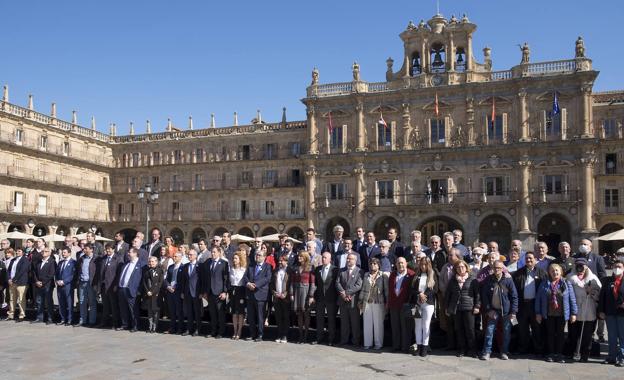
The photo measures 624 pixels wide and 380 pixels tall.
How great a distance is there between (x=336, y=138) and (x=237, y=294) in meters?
31.5

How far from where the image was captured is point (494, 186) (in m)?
39.5

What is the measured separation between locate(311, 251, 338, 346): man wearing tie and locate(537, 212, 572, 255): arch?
30475 millimetres

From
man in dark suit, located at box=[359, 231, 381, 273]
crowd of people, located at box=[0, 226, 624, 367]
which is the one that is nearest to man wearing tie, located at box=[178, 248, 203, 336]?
crowd of people, located at box=[0, 226, 624, 367]

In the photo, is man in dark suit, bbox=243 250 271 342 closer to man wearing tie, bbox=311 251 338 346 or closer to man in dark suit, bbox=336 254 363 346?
man wearing tie, bbox=311 251 338 346

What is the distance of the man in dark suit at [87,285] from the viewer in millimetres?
14297

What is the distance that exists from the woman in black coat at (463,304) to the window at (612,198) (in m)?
31.7

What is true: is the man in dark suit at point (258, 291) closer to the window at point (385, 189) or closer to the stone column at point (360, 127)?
the window at point (385, 189)

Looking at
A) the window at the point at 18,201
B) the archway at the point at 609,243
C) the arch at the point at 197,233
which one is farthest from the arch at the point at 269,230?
the archway at the point at 609,243

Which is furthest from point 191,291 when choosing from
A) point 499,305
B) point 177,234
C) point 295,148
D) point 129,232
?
point 129,232

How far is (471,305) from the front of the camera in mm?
10414

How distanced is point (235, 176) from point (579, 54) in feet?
84.2

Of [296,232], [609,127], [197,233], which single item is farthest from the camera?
[197,233]

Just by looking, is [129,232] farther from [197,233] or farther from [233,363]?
[233,363]

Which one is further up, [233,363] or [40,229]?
[40,229]
